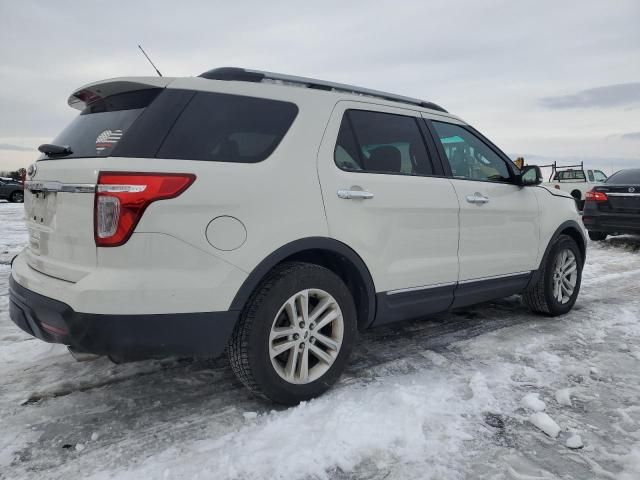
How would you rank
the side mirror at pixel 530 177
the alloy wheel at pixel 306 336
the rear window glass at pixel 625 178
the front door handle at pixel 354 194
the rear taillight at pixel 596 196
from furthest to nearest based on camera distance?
the rear taillight at pixel 596 196, the rear window glass at pixel 625 178, the side mirror at pixel 530 177, the front door handle at pixel 354 194, the alloy wheel at pixel 306 336

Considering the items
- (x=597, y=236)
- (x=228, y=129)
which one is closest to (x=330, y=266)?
(x=228, y=129)

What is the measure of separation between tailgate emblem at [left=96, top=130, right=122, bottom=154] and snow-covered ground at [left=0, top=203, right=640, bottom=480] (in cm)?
140

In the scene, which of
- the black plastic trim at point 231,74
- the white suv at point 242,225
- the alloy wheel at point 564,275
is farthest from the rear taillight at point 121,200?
the alloy wheel at point 564,275

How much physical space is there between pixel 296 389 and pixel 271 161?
124 cm

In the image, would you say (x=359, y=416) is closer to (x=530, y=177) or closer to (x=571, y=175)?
(x=530, y=177)

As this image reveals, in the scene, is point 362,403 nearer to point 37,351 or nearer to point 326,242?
point 326,242

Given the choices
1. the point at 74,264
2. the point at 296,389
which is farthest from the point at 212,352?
the point at 74,264

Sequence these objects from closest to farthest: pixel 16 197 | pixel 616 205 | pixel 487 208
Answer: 1. pixel 487 208
2. pixel 616 205
3. pixel 16 197

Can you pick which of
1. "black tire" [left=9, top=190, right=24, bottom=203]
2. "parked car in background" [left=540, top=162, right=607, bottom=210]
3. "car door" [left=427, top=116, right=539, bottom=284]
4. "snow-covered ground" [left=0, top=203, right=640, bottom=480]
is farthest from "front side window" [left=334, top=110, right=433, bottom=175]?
"black tire" [left=9, top=190, right=24, bottom=203]

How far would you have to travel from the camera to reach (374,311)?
9.84 feet

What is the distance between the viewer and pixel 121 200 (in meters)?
2.12

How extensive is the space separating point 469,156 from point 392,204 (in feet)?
3.99

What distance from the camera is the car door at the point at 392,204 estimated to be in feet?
9.25

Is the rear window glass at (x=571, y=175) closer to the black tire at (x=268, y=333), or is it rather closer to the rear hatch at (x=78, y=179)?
the black tire at (x=268, y=333)
